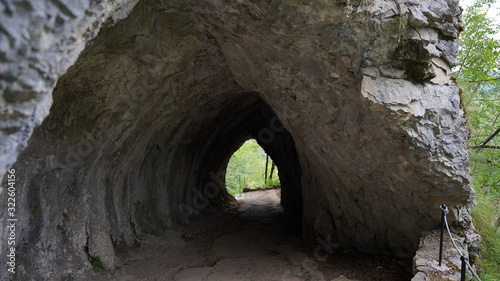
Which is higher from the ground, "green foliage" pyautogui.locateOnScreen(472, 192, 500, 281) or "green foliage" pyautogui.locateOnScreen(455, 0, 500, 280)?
"green foliage" pyautogui.locateOnScreen(455, 0, 500, 280)

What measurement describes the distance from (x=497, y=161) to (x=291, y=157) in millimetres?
4542

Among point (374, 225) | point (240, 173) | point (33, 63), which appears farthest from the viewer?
point (240, 173)

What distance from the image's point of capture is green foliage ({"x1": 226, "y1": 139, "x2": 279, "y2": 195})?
65.8 feet

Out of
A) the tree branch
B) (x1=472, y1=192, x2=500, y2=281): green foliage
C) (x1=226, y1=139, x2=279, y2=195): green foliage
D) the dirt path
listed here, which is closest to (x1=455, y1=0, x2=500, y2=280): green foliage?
the tree branch

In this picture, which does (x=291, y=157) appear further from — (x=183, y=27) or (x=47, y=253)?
(x=47, y=253)

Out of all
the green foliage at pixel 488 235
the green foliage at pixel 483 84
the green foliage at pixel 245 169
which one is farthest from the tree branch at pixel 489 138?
the green foliage at pixel 245 169

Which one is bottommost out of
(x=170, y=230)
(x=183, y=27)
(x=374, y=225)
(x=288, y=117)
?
(x=170, y=230)

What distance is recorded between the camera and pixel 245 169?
21734mm

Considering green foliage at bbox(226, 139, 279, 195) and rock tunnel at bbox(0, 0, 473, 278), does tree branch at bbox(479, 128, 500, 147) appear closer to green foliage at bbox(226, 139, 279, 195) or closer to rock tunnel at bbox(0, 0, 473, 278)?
rock tunnel at bbox(0, 0, 473, 278)

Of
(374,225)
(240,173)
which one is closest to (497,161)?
(374,225)

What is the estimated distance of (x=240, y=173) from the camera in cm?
2125

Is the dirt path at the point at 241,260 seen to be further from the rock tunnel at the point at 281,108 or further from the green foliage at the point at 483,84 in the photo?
the green foliage at the point at 483,84

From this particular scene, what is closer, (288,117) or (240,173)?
(288,117)

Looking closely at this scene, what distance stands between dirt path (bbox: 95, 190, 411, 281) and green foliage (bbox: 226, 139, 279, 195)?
1109cm
